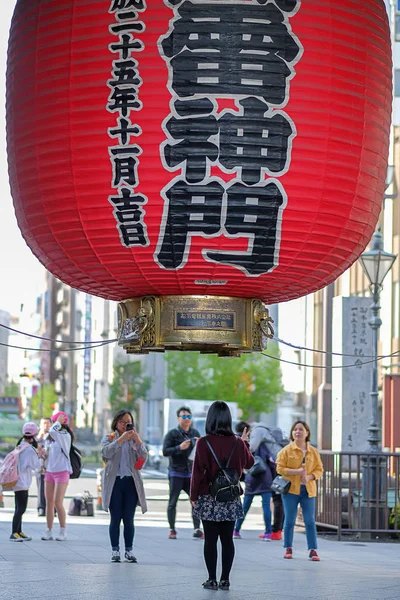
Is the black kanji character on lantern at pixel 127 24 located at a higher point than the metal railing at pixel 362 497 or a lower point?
higher

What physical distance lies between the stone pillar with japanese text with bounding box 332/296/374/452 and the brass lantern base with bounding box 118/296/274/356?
45.2 ft

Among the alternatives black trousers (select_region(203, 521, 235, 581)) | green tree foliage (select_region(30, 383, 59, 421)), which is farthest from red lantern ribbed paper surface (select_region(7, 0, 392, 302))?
green tree foliage (select_region(30, 383, 59, 421))

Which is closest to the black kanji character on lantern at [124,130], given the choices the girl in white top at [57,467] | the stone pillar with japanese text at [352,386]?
the girl in white top at [57,467]

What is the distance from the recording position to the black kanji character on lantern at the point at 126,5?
22.9 feet

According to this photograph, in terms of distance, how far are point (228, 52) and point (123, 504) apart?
713 centimetres

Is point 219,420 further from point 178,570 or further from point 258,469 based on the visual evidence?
point 258,469

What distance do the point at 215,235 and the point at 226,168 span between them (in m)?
0.41

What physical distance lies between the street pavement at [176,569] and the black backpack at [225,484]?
84 centimetres

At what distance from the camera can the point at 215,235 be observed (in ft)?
23.0

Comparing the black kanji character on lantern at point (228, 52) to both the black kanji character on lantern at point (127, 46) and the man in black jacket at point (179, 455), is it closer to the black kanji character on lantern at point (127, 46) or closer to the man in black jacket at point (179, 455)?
the black kanji character on lantern at point (127, 46)

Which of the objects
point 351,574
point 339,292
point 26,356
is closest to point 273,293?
point 351,574

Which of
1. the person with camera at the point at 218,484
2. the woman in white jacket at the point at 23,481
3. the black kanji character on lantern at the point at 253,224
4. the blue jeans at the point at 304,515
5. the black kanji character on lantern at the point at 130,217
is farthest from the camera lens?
the woman in white jacket at the point at 23,481

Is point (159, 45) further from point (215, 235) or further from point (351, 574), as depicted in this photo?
point (351, 574)

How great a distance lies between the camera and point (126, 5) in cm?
703
